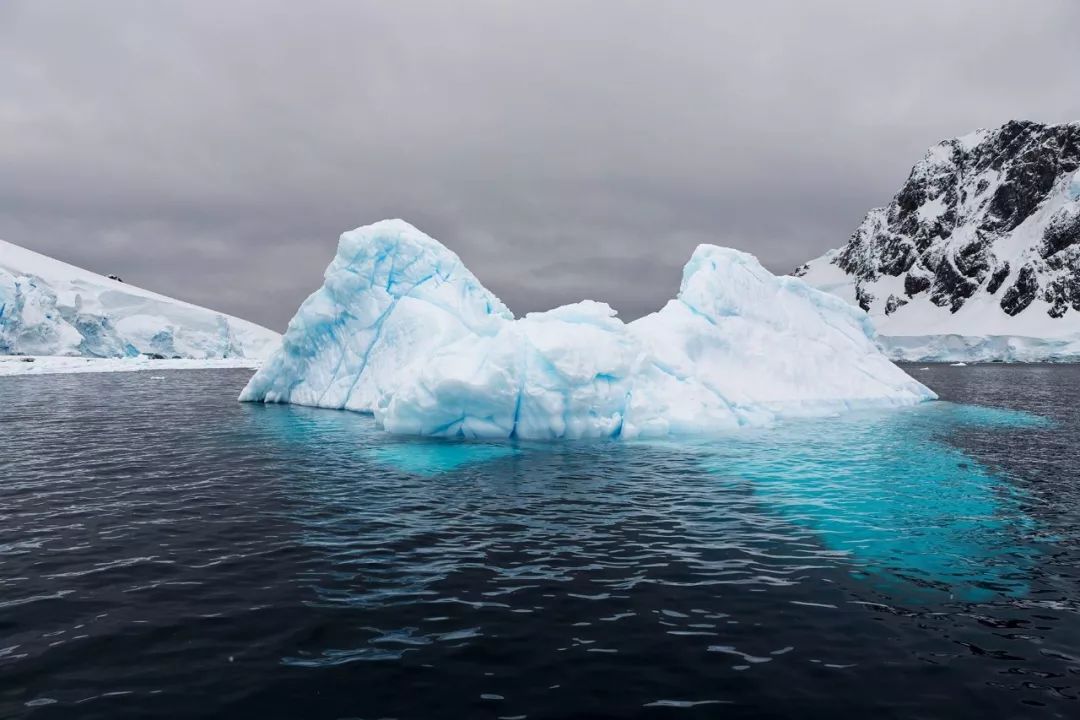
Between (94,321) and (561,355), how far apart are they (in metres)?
99.8

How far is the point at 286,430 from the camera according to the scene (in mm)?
23828

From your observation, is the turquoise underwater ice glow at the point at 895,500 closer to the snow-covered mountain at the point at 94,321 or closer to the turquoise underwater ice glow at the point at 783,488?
the turquoise underwater ice glow at the point at 783,488

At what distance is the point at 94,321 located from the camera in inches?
3740

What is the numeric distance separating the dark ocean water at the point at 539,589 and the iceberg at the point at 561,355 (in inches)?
193

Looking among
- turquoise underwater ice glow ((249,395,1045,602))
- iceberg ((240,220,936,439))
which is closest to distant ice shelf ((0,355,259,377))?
iceberg ((240,220,936,439))

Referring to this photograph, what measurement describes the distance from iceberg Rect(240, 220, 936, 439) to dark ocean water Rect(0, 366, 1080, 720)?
4898mm

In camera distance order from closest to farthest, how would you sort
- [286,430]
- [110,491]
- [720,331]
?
[110,491]
[286,430]
[720,331]

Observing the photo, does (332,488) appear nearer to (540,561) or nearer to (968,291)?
(540,561)

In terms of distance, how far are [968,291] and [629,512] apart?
210522 millimetres

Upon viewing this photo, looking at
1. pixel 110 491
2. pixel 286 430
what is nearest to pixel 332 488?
pixel 110 491

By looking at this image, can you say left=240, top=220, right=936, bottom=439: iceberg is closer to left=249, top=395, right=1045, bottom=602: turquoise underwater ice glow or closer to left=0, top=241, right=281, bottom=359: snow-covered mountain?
left=249, top=395, right=1045, bottom=602: turquoise underwater ice glow

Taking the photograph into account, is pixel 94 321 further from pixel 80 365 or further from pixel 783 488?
pixel 783 488

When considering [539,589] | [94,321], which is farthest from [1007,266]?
[539,589]

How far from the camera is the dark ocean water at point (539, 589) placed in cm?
589
